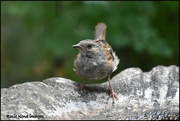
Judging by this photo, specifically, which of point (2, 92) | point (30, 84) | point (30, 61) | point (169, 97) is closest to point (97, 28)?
point (169, 97)

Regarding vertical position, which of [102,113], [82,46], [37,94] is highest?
[82,46]

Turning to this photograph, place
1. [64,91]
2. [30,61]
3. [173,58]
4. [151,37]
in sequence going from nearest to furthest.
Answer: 1. [64,91]
2. [151,37]
3. [173,58]
4. [30,61]

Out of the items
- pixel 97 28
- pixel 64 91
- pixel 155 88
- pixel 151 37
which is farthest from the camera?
pixel 151 37

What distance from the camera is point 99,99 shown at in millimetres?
4383

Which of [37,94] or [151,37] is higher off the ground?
[151,37]

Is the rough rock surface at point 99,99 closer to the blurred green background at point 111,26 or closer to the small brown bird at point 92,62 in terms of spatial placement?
the small brown bird at point 92,62

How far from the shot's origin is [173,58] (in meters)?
7.72

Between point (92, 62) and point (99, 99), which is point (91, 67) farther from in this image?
point (99, 99)

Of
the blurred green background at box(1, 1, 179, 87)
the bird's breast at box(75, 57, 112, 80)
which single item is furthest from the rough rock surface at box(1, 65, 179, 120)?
the blurred green background at box(1, 1, 179, 87)

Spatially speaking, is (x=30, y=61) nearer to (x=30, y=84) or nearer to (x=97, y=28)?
(x=97, y=28)

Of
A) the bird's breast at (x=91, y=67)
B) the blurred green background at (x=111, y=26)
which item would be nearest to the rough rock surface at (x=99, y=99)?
the bird's breast at (x=91, y=67)

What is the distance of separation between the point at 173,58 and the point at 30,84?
183 inches

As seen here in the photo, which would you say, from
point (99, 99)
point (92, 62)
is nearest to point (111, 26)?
point (92, 62)

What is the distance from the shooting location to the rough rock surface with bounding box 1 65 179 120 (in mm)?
3357
